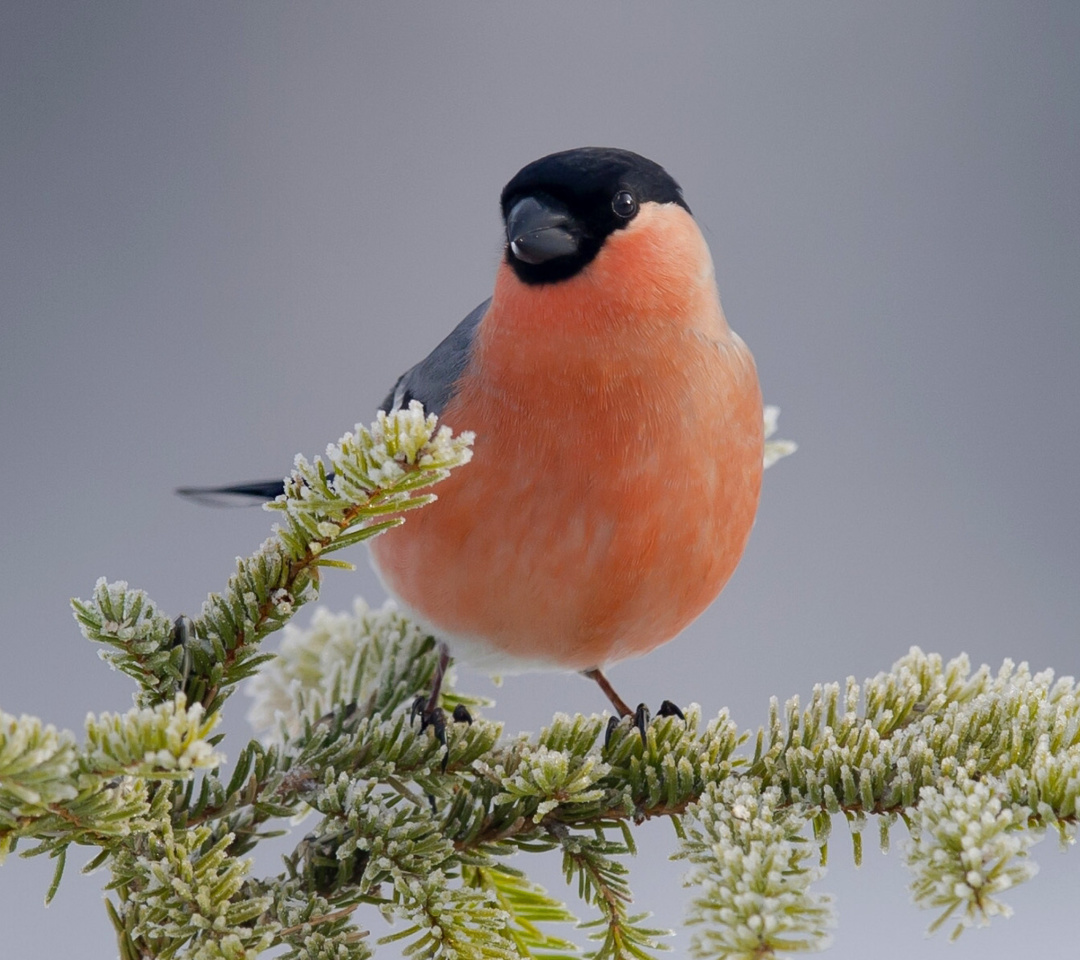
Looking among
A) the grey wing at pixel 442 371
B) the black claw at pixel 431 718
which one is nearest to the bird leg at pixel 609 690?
the black claw at pixel 431 718

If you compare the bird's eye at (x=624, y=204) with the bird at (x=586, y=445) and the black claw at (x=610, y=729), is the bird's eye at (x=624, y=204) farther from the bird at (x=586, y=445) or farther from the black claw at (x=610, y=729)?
the black claw at (x=610, y=729)

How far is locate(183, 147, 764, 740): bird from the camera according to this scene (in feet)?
3.19

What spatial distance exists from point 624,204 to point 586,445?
0.86ft

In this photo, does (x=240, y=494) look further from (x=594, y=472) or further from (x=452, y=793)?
(x=452, y=793)

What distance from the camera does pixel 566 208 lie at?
1047 millimetres

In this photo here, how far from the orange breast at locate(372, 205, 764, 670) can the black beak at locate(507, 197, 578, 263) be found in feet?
0.11

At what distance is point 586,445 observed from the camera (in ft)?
3.18

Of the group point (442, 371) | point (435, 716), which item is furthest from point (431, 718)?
point (442, 371)

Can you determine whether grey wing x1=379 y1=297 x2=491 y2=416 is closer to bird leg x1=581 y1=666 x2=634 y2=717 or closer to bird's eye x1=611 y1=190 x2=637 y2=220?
bird's eye x1=611 y1=190 x2=637 y2=220

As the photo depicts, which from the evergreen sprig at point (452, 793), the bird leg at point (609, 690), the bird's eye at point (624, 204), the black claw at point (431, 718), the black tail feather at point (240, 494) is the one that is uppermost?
the bird's eye at point (624, 204)

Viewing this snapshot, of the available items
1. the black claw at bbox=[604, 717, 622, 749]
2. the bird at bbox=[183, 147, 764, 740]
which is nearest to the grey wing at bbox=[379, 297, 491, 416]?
the bird at bbox=[183, 147, 764, 740]

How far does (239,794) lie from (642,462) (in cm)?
44

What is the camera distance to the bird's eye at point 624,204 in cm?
106

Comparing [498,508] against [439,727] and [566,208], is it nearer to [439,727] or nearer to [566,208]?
[439,727]
